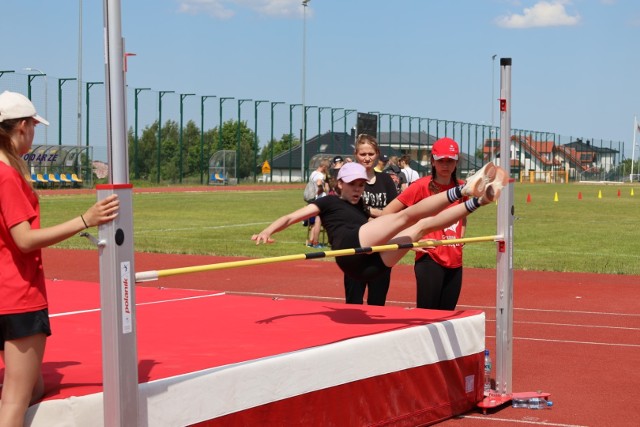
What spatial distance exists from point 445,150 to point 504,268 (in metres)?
0.87

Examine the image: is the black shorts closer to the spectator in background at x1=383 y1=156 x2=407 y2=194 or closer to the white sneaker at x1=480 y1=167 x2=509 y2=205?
the white sneaker at x1=480 y1=167 x2=509 y2=205

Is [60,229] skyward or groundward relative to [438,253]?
skyward

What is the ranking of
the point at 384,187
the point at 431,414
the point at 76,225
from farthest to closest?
the point at 384,187, the point at 431,414, the point at 76,225

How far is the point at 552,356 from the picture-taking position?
8250mm

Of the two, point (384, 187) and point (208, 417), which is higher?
point (384, 187)

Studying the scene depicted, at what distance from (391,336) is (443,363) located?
2.11 ft

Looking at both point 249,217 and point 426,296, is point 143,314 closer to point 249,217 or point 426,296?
point 426,296

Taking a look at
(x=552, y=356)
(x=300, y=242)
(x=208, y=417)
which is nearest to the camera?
(x=208, y=417)

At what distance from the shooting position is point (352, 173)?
21.7 ft

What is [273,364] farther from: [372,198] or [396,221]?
[372,198]

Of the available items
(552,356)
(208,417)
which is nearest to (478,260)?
(552,356)

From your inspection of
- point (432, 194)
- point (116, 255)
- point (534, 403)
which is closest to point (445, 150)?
point (432, 194)

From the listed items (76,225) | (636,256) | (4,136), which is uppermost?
(4,136)

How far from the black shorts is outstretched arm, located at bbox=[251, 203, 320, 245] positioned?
6.52 feet
